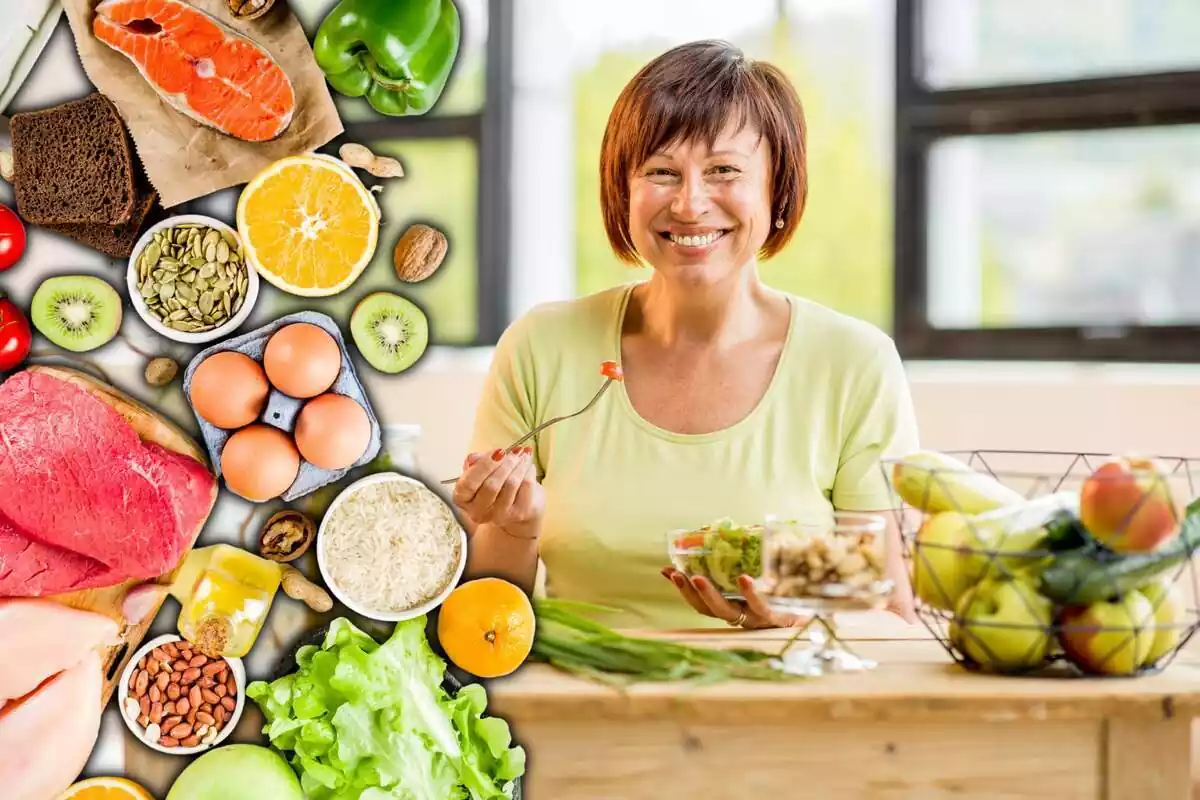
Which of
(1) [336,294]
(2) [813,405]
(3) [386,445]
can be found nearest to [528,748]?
(3) [386,445]

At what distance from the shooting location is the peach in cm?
109

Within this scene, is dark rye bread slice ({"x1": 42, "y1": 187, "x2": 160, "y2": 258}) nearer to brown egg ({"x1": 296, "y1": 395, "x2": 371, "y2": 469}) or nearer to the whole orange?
brown egg ({"x1": 296, "y1": 395, "x2": 371, "y2": 469})

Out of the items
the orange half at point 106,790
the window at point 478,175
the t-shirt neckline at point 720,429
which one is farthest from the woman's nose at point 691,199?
the window at point 478,175

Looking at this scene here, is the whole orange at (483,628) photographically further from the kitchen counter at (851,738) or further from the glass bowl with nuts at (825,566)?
the glass bowl with nuts at (825,566)

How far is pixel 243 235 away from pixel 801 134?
40.7 inches

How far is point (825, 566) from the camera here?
3.88 feet

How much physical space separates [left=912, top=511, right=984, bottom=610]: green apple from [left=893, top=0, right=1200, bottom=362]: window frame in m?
1.92

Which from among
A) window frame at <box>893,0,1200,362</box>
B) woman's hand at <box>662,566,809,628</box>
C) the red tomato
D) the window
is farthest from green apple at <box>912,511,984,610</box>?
the window

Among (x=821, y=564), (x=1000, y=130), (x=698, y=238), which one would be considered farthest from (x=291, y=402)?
(x=1000, y=130)

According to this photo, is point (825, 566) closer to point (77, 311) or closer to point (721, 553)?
point (721, 553)

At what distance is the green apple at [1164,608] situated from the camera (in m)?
1.15

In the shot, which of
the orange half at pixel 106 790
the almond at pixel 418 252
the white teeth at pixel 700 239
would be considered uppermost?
the white teeth at pixel 700 239

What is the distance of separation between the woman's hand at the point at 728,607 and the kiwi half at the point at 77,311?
2.25 feet

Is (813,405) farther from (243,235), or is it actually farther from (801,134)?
(243,235)
